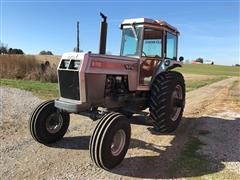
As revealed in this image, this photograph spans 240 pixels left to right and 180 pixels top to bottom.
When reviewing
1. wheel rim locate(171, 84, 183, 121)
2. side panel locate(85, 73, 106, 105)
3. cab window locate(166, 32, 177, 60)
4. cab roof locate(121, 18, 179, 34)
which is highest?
cab roof locate(121, 18, 179, 34)

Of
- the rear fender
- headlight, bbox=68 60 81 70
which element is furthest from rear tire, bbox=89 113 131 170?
the rear fender

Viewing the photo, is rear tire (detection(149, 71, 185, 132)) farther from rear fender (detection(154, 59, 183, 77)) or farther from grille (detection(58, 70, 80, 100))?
grille (detection(58, 70, 80, 100))

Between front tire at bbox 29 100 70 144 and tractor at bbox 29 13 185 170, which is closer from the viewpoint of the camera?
tractor at bbox 29 13 185 170

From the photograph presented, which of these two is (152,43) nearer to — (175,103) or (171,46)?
(171,46)

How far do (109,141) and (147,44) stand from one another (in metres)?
2.94

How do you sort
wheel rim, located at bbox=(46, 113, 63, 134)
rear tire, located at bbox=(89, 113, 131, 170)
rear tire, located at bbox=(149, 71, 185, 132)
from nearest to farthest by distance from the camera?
rear tire, located at bbox=(89, 113, 131, 170)
wheel rim, located at bbox=(46, 113, 63, 134)
rear tire, located at bbox=(149, 71, 185, 132)

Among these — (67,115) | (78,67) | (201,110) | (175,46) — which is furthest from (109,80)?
(201,110)

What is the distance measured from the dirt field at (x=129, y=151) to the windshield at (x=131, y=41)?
6.07 feet

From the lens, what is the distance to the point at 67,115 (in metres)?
6.91

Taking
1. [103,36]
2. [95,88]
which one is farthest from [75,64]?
[103,36]

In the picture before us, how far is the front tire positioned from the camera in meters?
6.28

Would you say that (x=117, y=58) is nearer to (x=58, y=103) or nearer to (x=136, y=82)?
(x=136, y=82)

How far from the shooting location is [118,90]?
660 centimetres

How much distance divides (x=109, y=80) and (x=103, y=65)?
52 cm
